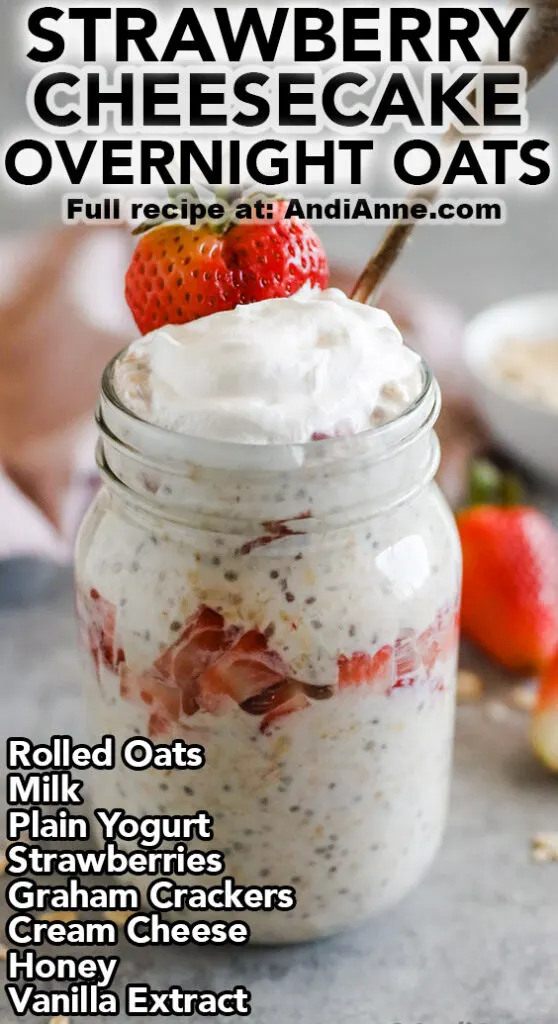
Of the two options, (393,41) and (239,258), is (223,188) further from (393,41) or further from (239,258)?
(393,41)

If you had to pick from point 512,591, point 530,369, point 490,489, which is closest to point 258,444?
point 512,591

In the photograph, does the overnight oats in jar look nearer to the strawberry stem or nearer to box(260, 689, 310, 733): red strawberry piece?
box(260, 689, 310, 733): red strawberry piece

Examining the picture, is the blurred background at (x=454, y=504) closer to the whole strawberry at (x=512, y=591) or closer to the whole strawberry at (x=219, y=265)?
the whole strawberry at (x=512, y=591)

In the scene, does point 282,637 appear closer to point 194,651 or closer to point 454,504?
point 194,651

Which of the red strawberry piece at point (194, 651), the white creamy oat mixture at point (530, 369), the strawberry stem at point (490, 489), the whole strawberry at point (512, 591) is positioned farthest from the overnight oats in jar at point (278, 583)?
the white creamy oat mixture at point (530, 369)

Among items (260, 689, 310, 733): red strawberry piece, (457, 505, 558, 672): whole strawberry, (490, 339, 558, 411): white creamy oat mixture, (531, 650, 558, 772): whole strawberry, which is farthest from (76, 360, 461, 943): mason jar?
(490, 339, 558, 411): white creamy oat mixture

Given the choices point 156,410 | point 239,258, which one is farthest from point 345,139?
point 156,410
